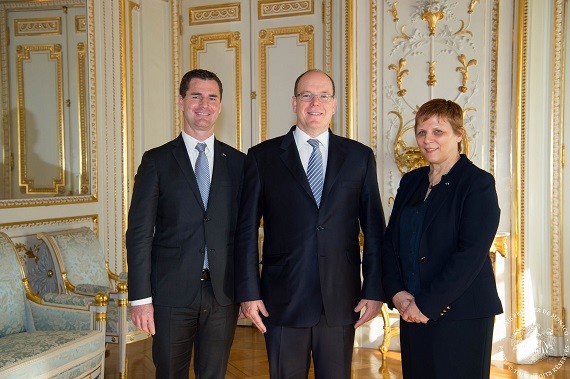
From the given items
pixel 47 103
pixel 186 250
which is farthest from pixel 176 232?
pixel 47 103

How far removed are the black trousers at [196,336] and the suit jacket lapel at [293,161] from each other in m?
0.50

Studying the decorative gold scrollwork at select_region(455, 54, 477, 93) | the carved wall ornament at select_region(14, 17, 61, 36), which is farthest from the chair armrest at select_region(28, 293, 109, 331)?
the decorative gold scrollwork at select_region(455, 54, 477, 93)

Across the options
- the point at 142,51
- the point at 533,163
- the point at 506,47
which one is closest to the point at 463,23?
the point at 506,47

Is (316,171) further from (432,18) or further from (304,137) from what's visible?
(432,18)

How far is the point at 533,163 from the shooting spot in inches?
160

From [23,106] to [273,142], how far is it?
2307 mm

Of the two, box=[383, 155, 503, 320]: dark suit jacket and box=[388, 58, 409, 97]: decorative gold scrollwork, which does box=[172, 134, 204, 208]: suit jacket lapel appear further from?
box=[388, 58, 409, 97]: decorative gold scrollwork

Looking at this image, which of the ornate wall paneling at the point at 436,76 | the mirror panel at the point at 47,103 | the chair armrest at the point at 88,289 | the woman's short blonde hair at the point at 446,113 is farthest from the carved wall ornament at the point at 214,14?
the woman's short blonde hair at the point at 446,113

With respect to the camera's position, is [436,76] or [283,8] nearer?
[436,76]

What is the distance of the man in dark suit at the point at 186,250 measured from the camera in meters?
2.17

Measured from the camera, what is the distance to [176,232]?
86.9 inches

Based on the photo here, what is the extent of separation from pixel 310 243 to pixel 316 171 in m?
0.25

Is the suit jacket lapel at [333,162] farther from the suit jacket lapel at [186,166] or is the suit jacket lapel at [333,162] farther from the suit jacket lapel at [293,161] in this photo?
the suit jacket lapel at [186,166]

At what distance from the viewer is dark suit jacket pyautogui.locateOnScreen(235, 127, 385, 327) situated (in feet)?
6.73
